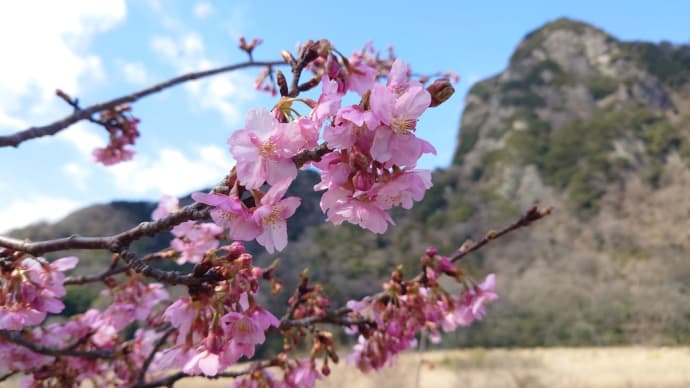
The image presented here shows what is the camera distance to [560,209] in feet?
95.0

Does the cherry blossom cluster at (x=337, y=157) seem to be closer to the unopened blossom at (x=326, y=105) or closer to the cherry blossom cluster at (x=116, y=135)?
the unopened blossom at (x=326, y=105)

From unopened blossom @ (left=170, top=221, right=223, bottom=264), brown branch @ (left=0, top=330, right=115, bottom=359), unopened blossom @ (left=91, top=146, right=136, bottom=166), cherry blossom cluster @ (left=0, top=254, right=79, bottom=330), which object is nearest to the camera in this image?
cherry blossom cluster @ (left=0, top=254, right=79, bottom=330)

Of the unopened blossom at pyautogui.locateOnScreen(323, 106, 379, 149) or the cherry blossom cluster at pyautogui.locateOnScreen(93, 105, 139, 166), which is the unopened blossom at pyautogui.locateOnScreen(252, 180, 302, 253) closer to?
the unopened blossom at pyautogui.locateOnScreen(323, 106, 379, 149)

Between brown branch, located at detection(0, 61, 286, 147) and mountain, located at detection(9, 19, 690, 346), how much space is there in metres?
12.2

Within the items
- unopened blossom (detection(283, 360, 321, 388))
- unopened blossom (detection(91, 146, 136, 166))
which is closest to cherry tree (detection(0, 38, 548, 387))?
unopened blossom (detection(283, 360, 321, 388))

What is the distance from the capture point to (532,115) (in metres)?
38.1

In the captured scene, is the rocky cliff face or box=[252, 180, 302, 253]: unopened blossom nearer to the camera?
box=[252, 180, 302, 253]: unopened blossom

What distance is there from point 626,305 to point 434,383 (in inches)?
373

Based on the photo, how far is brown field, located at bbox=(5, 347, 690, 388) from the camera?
633 centimetres

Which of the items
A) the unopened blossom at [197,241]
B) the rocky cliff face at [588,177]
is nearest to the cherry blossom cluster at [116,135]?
the unopened blossom at [197,241]

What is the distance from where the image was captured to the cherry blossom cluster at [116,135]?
2.18 metres

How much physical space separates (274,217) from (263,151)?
12cm

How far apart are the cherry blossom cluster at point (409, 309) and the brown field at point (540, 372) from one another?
3.49 meters

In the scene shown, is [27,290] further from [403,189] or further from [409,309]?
[409,309]
